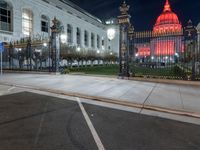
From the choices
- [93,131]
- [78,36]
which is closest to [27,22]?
[78,36]

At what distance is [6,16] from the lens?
33.3 metres

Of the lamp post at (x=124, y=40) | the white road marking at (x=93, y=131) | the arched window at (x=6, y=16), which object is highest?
the arched window at (x=6, y=16)

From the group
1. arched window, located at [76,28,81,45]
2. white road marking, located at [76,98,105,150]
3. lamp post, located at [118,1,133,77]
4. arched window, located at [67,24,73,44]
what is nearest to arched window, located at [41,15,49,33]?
arched window, located at [67,24,73,44]

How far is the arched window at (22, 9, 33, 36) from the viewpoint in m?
37.6

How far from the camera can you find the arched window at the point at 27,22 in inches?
1480

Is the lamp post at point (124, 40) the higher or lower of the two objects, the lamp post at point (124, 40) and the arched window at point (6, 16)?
the lower

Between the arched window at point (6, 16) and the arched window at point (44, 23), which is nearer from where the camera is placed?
the arched window at point (6, 16)

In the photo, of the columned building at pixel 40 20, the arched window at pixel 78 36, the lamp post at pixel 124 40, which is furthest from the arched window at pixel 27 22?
the lamp post at pixel 124 40

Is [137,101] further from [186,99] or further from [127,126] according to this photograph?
[127,126]

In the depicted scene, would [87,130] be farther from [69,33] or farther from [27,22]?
[69,33]

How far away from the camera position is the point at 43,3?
42.8m

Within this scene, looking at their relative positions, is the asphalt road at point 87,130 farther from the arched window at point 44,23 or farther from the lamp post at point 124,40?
the arched window at point 44,23

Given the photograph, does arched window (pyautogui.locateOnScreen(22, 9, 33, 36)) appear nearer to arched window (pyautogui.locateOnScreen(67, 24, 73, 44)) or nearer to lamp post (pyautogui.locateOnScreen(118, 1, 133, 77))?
arched window (pyautogui.locateOnScreen(67, 24, 73, 44))

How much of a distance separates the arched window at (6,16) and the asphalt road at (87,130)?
32088 millimetres
